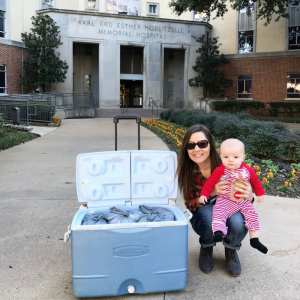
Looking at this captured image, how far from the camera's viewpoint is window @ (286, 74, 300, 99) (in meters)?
25.9

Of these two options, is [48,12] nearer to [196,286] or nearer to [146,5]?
[146,5]

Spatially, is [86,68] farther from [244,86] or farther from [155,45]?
[244,86]

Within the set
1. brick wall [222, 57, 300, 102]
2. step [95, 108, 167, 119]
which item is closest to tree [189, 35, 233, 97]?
brick wall [222, 57, 300, 102]

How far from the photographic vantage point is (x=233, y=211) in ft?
9.05

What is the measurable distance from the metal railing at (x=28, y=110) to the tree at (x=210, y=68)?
14769 mm

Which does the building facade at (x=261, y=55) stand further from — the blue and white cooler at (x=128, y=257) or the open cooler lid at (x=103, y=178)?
the blue and white cooler at (x=128, y=257)

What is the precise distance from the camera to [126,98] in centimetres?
3281

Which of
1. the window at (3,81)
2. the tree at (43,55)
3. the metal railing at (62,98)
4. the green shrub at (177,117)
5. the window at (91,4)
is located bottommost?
the green shrub at (177,117)

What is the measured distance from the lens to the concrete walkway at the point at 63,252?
2662 mm

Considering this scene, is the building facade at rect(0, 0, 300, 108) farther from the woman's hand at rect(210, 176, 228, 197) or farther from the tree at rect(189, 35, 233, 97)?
the woman's hand at rect(210, 176, 228, 197)

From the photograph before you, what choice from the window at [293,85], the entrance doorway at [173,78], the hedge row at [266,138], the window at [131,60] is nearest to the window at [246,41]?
the window at [293,85]

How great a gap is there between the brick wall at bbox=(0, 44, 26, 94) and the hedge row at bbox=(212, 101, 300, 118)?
1483 centimetres

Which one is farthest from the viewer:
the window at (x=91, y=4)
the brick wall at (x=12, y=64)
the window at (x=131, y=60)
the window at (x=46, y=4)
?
the window at (x=131, y=60)

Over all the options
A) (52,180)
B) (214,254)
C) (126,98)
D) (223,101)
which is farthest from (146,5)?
(214,254)
